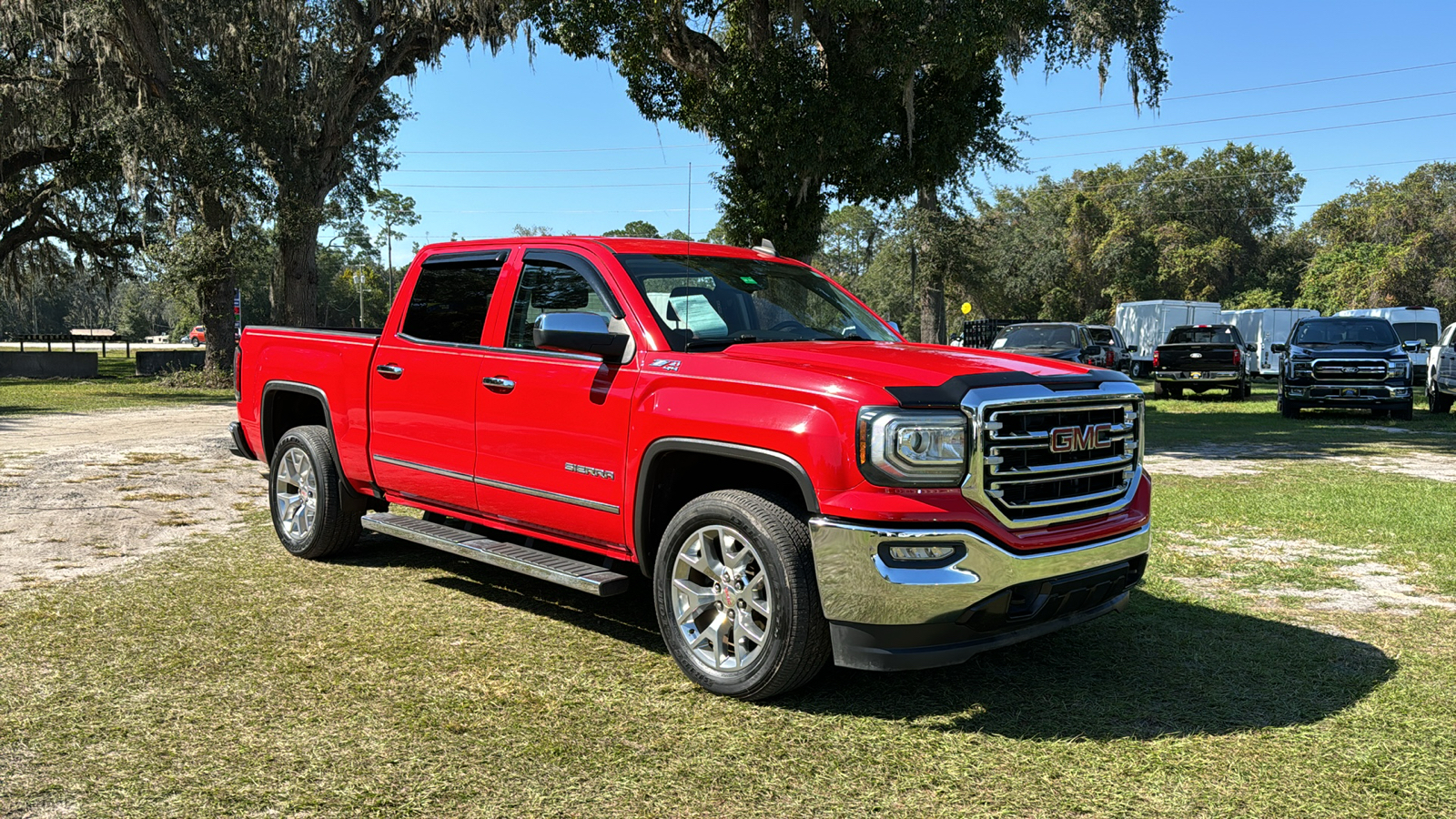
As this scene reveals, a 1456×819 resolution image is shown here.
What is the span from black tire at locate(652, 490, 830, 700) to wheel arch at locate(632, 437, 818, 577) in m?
0.13

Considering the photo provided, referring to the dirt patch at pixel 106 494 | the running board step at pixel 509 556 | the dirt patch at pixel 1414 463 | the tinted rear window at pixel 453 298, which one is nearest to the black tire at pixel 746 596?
the running board step at pixel 509 556

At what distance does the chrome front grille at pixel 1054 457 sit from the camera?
4.08 m

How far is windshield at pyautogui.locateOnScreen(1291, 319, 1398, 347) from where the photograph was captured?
62.7 ft

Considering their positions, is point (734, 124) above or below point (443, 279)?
above

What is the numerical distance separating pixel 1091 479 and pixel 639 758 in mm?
2151

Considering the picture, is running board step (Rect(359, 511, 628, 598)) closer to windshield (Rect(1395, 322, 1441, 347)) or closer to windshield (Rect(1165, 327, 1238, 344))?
windshield (Rect(1165, 327, 1238, 344))

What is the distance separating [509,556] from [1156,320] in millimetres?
37174

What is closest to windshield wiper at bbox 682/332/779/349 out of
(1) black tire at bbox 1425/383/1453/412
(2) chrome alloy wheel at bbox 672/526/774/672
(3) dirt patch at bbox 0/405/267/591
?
(2) chrome alloy wheel at bbox 672/526/774/672

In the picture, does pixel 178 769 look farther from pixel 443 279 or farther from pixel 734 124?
pixel 734 124

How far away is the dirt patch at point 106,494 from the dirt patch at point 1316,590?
6.77 m

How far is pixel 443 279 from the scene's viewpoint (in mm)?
6168

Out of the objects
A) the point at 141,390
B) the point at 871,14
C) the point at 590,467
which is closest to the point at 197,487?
the point at 590,467

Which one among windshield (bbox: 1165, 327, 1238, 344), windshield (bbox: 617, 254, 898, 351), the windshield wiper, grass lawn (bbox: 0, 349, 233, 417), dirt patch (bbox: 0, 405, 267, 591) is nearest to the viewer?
the windshield wiper

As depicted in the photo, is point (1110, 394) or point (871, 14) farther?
point (871, 14)
